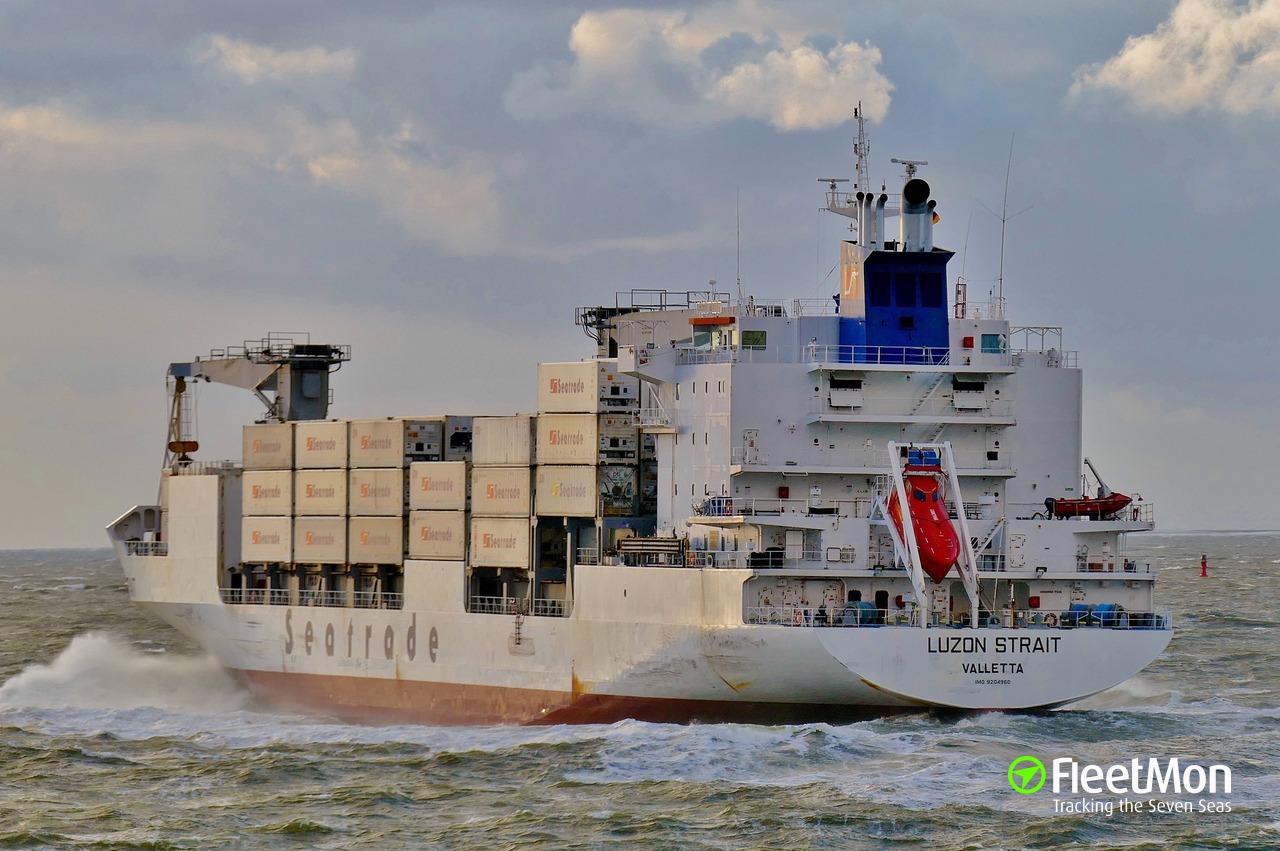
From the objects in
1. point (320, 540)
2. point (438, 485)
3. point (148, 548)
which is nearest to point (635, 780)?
point (438, 485)

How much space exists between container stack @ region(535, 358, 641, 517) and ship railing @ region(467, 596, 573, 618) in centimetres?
195

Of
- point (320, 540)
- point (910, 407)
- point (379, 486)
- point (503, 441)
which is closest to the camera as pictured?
point (910, 407)

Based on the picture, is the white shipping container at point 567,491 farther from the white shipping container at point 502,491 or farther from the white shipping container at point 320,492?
the white shipping container at point 320,492

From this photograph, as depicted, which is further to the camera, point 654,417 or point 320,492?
point 320,492

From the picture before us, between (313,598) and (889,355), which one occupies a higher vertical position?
(889,355)

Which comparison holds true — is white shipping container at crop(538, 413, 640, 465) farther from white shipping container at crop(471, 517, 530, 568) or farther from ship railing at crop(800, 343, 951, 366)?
ship railing at crop(800, 343, 951, 366)

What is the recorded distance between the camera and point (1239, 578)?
9944cm

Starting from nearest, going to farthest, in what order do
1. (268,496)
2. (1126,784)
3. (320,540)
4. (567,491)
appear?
(1126,784), (567,491), (320,540), (268,496)

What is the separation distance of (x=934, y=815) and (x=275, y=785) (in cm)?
1208

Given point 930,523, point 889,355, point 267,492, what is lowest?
point 930,523

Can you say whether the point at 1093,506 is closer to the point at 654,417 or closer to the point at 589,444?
the point at 654,417

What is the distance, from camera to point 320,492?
47500 mm

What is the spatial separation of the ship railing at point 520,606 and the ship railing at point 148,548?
14693 millimetres

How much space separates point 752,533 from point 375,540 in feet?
44.2
